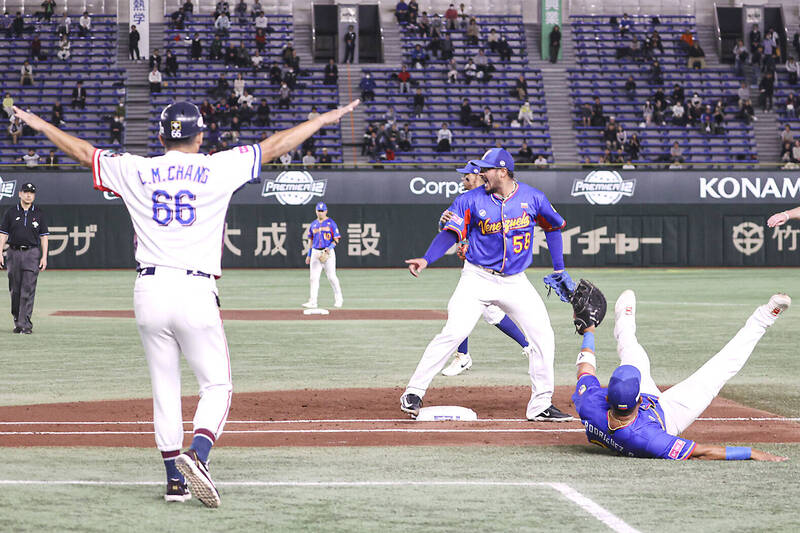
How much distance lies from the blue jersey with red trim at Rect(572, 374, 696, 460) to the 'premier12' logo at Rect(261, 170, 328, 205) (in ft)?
96.3

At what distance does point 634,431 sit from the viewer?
7.39 m

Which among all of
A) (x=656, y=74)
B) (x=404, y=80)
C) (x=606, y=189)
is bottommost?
(x=606, y=189)

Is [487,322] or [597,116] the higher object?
[597,116]

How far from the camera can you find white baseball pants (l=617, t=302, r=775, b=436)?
772 centimetres

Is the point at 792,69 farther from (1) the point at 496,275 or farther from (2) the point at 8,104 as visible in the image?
(1) the point at 496,275

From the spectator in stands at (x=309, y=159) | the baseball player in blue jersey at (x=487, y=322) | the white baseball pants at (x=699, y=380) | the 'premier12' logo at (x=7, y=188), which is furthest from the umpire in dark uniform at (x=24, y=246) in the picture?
the spectator in stands at (x=309, y=159)

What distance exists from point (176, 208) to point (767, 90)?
135ft

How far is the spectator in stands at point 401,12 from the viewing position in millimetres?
46688

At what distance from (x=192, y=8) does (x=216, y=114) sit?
26.2ft

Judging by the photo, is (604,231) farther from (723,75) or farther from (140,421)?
(140,421)

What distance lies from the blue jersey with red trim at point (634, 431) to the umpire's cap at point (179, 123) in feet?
10.8

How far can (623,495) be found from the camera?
6.32m

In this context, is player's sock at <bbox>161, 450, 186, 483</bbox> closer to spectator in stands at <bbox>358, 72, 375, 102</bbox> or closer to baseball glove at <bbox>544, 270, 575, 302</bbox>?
baseball glove at <bbox>544, 270, 575, 302</bbox>

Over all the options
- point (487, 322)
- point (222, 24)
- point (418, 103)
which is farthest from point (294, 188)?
point (487, 322)
